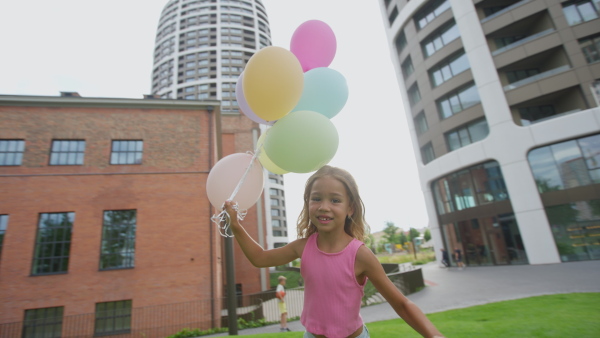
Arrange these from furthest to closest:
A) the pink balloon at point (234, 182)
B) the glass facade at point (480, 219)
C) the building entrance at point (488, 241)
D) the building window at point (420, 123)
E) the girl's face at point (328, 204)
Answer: the building window at point (420, 123)
the glass facade at point (480, 219)
the building entrance at point (488, 241)
the pink balloon at point (234, 182)
the girl's face at point (328, 204)

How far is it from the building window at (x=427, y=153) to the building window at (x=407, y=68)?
6.89 metres

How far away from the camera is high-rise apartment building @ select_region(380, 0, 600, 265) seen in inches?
603

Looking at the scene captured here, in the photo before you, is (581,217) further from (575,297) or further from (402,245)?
(402,245)

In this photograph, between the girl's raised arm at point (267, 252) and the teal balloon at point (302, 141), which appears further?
the teal balloon at point (302, 141)

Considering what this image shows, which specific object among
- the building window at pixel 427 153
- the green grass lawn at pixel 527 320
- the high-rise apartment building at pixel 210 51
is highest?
the high-rise apartment building at pixel 210 51

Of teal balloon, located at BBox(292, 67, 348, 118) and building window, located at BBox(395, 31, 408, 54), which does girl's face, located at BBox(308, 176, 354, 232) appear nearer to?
teal balloon, located at BBox(292, 67, 348, 118)

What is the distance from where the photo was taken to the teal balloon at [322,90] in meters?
2.94

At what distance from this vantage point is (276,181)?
66625mm

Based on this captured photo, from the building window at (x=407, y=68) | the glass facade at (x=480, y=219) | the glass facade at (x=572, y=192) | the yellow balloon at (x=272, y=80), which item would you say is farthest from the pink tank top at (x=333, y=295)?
the building window at (x=407, y=68)

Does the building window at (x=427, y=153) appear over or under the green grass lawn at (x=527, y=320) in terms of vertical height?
over

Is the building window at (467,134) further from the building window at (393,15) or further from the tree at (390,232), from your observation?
the tree at (390,232)

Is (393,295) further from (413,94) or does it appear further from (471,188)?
(413,94)

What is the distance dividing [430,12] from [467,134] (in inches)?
429

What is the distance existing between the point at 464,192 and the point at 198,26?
61.6m
